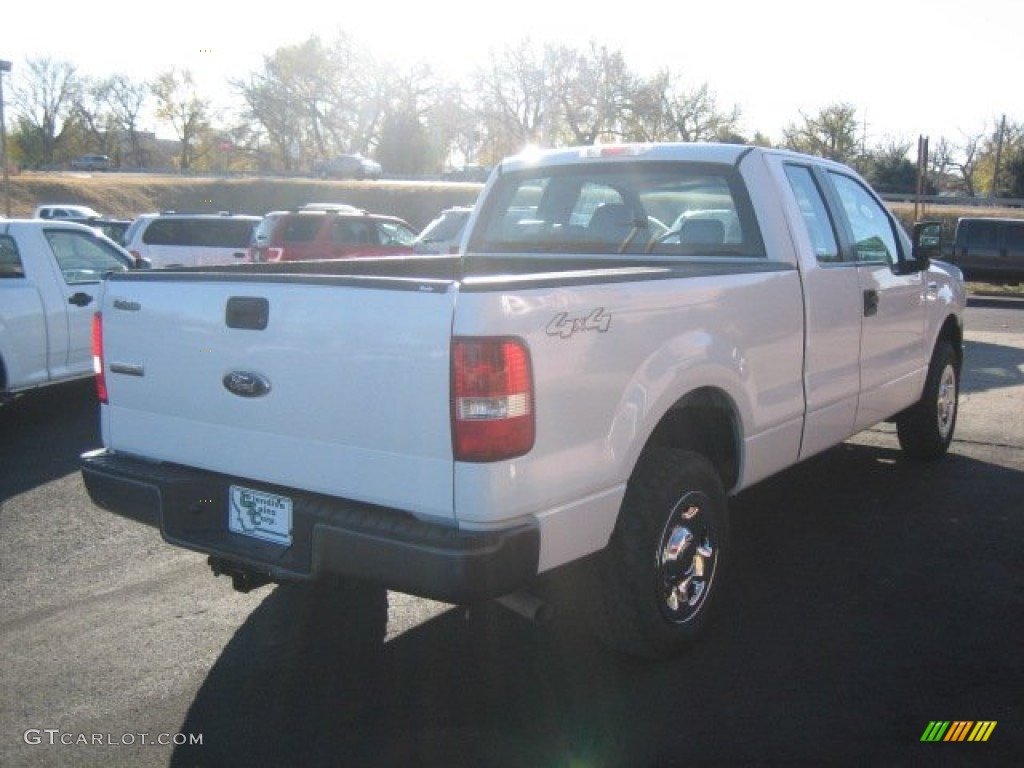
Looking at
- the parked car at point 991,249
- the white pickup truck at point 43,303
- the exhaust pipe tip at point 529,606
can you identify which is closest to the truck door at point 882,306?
the exhaust pipe tip at point 529,606

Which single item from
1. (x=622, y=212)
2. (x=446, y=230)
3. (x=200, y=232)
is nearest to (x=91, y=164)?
(x=200, y=232)

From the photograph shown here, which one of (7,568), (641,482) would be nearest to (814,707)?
(641,482)

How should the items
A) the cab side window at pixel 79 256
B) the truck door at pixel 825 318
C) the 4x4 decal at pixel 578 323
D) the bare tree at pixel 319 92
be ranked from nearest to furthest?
the 4x4 decal at pixel 578 323, the truck door at pixel 825 318, the cab side window at pixel 79 256, the bare tree at pixel 319 92

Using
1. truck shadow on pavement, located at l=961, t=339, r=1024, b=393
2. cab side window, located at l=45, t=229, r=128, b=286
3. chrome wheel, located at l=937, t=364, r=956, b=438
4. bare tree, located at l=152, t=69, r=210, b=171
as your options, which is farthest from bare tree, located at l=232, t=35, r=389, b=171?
chrome wheel, located at l=937, t=364, r=956, b=438

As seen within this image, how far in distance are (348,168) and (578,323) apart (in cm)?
5771

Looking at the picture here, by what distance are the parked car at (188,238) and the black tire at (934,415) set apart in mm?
13914

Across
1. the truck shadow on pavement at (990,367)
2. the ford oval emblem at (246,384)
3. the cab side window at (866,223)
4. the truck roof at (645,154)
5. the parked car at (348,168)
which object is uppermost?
the parked car at (348,168)

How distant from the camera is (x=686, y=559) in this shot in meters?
4.15

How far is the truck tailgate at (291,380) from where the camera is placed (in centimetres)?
327

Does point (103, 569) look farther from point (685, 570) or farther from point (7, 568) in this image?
point (685, 570)

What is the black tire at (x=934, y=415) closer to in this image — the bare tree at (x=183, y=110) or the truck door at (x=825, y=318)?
the truck door at (x=825, y=318)

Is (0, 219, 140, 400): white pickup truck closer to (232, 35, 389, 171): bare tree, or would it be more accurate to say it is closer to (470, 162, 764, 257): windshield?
(470, 162, 764, 257): windshield

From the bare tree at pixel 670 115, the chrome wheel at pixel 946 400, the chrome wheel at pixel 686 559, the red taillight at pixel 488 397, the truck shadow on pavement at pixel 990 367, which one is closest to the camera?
the red taillight at pixel 488 397

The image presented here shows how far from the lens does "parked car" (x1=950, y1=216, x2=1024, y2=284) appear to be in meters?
26.7
